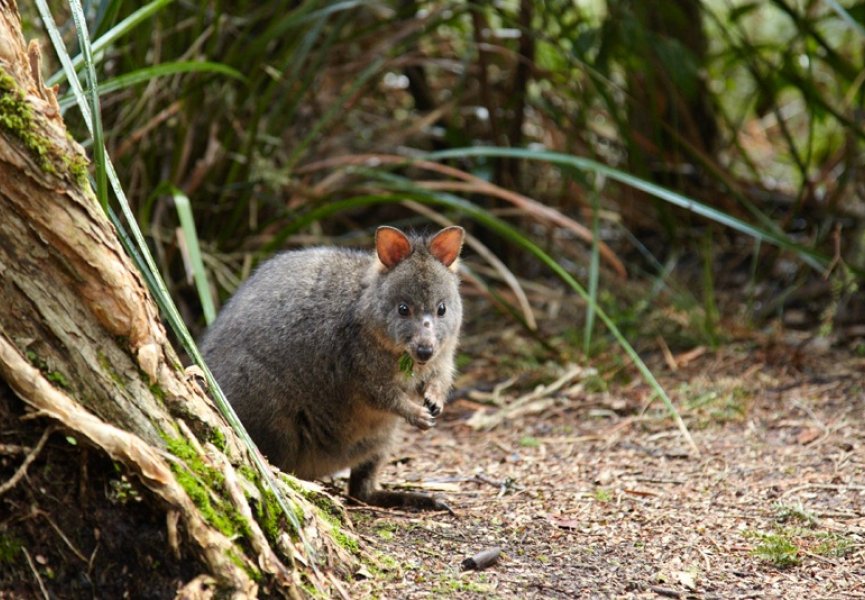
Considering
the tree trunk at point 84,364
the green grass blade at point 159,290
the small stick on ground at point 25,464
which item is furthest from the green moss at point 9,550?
the green grass blade at point 159,290

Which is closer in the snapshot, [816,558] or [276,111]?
[816,558]

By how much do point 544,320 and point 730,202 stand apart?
1442mm

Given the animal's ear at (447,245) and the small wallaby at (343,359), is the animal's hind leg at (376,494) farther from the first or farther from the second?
the animal's ear at (447,245)

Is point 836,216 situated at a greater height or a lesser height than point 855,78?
lesser

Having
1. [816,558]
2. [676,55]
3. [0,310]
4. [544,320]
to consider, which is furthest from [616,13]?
[0,310]

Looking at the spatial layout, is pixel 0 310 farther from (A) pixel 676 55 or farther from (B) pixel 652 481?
(A) pixel 676 55

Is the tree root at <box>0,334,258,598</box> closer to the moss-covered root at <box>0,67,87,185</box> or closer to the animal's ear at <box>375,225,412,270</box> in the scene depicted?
the moss-covered root at <box>0,67,87,185</box>

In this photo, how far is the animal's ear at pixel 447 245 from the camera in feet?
14.1

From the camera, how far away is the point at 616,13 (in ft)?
19.0

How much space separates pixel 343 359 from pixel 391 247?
0.50 m

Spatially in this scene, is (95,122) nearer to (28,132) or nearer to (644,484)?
(28,132)

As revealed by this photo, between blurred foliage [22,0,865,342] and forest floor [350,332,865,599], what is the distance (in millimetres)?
616

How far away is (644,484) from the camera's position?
434 centimetres

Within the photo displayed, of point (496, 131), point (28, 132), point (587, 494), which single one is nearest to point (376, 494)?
point (587, 494)
